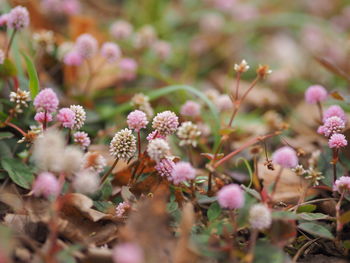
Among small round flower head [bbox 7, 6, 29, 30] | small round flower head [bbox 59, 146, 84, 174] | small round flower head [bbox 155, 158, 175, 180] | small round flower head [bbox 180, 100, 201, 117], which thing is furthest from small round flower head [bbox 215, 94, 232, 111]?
small round flower head [bbox 59, 146, 84, 174]

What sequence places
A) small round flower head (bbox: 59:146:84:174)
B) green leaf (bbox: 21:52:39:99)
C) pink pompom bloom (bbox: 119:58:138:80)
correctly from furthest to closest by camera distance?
pink pompom bloom (bbox: 119:58:138:80) → green leaf (bbox: 21:52:39:99) → small round flower head (bbox: 59:146:84:174)

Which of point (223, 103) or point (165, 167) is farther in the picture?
point (223, 103)

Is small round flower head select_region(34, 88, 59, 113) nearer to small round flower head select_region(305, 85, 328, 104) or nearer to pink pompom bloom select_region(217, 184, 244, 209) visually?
pink pompom bloom select_region(217, 184, 244, 209)

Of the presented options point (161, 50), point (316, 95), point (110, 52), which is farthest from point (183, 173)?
point (161, 50)

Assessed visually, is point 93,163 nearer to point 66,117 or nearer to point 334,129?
point 66,117

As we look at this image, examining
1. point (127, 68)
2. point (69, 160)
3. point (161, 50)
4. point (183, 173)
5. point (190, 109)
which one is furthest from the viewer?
point (161, 50)

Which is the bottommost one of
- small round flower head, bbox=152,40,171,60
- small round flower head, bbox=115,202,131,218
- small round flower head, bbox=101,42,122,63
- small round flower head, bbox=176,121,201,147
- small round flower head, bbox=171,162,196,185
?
small round flower head, bbox=115,202,131,218

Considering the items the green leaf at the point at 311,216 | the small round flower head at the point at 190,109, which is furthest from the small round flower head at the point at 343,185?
the small round flower head at the point at 190,109
